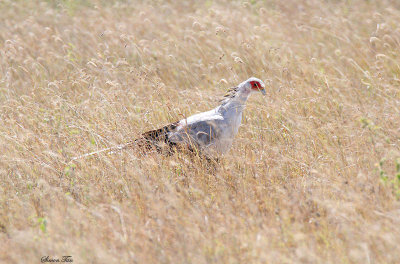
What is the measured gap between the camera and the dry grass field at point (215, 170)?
3404 mm

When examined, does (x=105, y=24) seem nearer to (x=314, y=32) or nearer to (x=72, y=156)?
(x=314, y=32)

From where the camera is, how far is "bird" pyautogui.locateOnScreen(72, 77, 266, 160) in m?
5.04

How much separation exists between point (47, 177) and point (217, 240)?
2.20 metres

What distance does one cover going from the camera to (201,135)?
518cm

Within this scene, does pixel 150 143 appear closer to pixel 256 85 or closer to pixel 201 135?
pixel 201 135

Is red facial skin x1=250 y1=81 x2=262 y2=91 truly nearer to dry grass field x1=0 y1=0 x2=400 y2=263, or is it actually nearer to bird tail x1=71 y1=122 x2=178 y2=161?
dry grass field x1=0 y1=0 x2=400 y2=263

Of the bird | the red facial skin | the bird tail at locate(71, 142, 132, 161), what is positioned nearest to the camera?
the bird tail at locate(71, 142, 132, 161)

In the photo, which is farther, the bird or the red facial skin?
the red facial skin

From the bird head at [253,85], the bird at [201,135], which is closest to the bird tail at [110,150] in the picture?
the bird at [201,135]

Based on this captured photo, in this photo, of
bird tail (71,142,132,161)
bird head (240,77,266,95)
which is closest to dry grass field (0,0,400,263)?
bird tail (71,142,132,161)

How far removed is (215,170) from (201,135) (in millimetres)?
534

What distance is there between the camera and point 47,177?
4812mm

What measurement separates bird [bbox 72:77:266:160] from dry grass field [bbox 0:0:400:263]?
17 cm

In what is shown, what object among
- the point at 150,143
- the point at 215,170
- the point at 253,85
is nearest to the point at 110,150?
the point at 150,143
